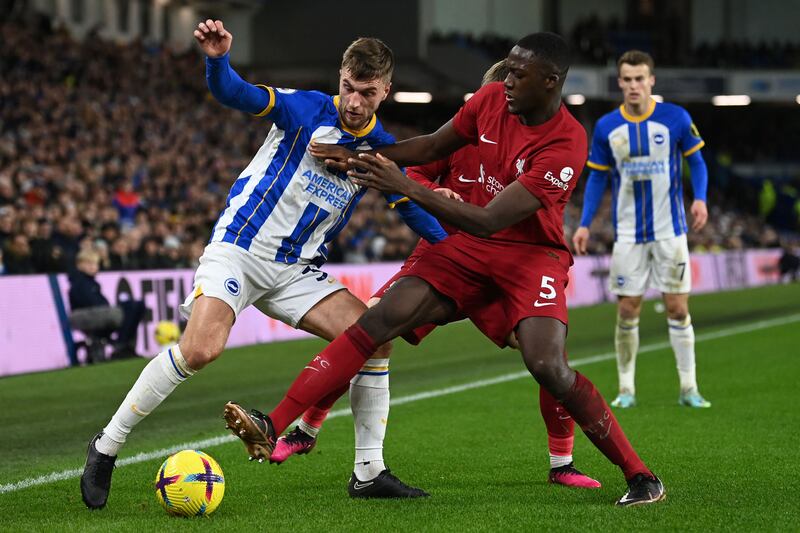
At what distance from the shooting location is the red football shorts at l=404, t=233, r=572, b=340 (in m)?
5.30

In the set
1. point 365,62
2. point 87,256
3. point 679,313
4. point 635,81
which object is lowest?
point 87,256

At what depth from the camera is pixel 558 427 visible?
233 inches

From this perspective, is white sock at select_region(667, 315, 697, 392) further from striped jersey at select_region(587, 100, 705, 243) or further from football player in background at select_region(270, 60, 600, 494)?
football player in background at select_region(270, 60, 600, 494)

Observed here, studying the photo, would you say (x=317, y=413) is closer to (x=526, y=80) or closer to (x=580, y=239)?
(x=526, y=80)

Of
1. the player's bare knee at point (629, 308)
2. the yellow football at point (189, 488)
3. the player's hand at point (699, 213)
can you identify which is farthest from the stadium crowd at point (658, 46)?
the yellow football at point (189, 488)

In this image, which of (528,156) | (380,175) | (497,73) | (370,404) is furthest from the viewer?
(497,73)

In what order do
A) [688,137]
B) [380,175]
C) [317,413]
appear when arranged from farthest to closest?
[688,137]
[317,413]
[380,175]

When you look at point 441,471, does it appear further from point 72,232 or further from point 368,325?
point 72,232

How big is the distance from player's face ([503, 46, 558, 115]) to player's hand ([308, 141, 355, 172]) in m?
0.78

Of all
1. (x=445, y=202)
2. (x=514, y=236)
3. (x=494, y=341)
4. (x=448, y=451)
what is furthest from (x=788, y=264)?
(x=445, y=202)

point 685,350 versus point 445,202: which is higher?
point 445,202

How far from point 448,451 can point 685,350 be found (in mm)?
2746

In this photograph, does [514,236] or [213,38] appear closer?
[213,38]

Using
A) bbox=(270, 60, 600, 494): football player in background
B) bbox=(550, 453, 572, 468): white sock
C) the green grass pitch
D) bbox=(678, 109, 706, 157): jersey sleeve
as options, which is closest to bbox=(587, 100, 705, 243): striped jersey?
bbox=(678, 109, 706, 157): jersey sleeve
